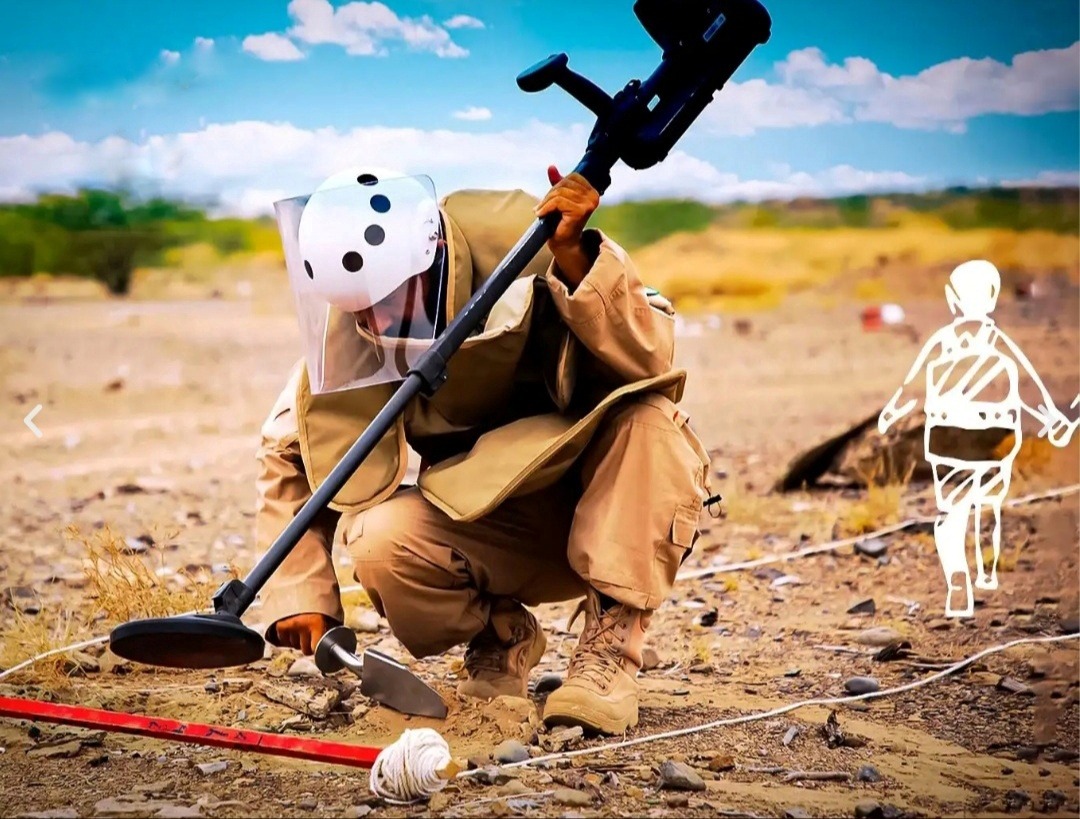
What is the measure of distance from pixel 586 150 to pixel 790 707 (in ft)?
4.78

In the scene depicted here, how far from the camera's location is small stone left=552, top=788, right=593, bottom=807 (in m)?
2.85

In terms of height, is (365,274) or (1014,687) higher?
(365,274)

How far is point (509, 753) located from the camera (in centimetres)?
310

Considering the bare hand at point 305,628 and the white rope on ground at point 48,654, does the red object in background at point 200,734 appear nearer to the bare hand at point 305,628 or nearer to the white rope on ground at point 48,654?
the bare hand at point 305,628

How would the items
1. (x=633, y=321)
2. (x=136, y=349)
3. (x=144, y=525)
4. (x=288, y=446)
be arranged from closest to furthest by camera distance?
1. (x=633, y=321)
2. (x=288, y=446)
3. (x=144, y=525)
4. (x=136, y=349)

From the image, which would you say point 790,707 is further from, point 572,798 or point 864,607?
point 864,607

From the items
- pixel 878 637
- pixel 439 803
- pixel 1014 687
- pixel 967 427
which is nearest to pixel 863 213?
pixel 967 427

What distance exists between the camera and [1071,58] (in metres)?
6.98

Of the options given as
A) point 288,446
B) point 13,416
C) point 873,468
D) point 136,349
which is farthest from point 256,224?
point 288,446

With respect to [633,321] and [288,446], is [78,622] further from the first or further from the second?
[633,321]

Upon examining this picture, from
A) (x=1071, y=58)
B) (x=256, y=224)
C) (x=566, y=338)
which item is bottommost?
(x=566, y=338)

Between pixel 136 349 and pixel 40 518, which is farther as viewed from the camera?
pixel 136 349

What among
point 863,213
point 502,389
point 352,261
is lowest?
point 502,389

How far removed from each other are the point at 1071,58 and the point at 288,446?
5.02 meters
